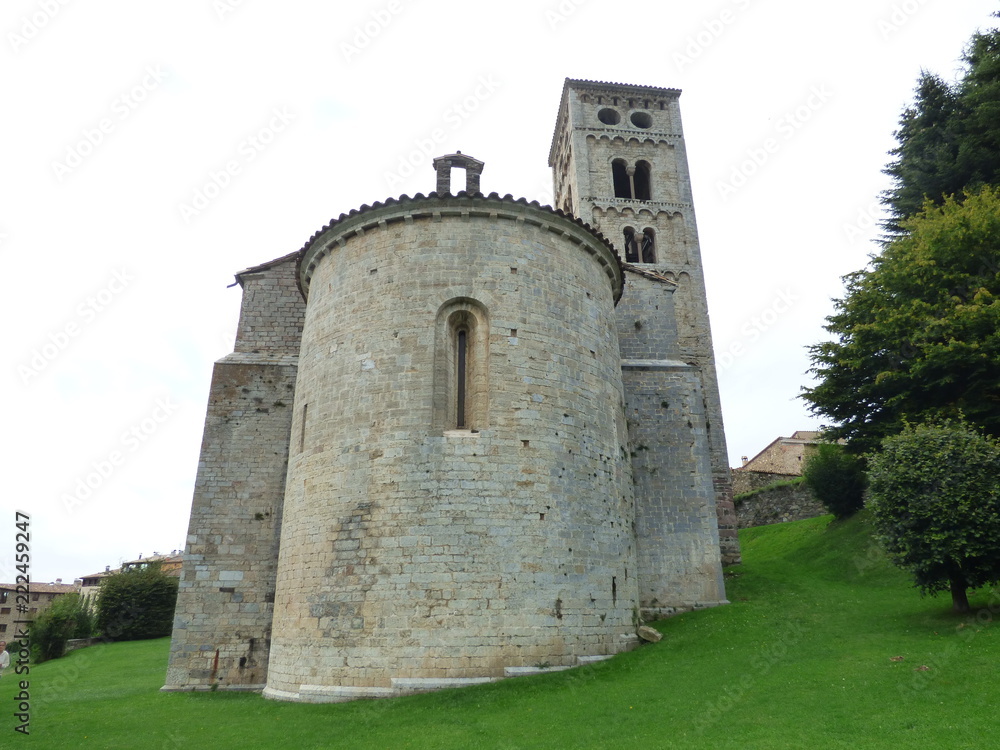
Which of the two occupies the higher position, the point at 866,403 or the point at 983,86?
the point at 983,86

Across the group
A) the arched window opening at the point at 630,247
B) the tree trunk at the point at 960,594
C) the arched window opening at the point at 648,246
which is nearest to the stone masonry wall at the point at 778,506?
the arched window opening at the point at 648,246

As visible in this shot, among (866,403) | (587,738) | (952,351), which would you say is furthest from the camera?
(866,403)

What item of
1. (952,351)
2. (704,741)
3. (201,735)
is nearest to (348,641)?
(201,735)

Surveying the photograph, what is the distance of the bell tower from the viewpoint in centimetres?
1539

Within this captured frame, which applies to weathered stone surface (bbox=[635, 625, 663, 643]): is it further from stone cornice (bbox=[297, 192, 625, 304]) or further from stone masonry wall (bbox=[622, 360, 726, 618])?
stone cornice (bbox=[297, 192, 625, 304])

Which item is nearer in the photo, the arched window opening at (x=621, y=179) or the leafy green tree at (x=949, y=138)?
the leafy green tree at (x=949, y=138)

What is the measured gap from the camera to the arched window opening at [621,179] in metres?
29.4

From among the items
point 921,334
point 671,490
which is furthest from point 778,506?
point 671,490

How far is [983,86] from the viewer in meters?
19.5

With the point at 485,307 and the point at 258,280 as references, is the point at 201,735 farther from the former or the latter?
the point at 258,280

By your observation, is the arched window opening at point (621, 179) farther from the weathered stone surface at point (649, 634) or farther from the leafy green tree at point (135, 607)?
the leafy green tree at point (135, 607)

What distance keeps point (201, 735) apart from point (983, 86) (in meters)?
25.7

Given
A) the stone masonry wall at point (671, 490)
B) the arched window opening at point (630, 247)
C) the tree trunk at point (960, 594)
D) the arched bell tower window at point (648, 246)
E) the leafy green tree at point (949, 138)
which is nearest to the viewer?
the tree trunk at point (960, 594)

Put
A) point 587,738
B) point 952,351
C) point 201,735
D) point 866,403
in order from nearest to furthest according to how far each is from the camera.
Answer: point 587,738, point 201,735, point 952,351, point 866,403
